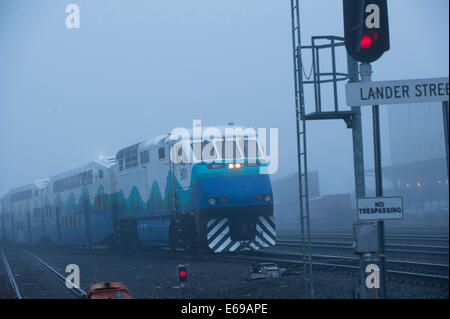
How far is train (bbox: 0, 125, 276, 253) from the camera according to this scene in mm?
17375

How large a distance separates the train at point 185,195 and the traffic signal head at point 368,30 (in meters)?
10.2

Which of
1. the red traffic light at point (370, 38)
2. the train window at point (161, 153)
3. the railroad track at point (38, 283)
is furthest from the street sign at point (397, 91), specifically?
the train window at point (161, 153)

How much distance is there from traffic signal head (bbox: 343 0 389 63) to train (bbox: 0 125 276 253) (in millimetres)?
10246

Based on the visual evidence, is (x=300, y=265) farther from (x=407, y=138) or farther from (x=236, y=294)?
(x=407, y=138)

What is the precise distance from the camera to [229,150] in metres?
17.8

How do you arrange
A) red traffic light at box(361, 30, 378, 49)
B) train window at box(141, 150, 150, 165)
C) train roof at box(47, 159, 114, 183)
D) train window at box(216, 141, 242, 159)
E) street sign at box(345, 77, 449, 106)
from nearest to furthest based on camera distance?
street sign at box(345, 77, 449, 106)
red traffic light at box(361, 30, 378, 49)
train window at box(216, 141, 242, 159)
train window at box(141, 150, 150, 165)
train roof at box(47, 159, 114, 183)

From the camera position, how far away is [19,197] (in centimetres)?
4069

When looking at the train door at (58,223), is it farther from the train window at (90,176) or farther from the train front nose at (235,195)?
the train front nose at (235,195)

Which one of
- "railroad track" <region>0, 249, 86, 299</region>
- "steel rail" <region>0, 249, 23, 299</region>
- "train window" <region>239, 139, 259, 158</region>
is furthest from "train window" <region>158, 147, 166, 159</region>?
"steel rail" <region>0, 249, 23, 299</region>

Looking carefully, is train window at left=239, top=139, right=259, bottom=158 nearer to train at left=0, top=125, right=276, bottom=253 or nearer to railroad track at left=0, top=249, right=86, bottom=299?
train at left=0, top=125, right=276, bottom=253

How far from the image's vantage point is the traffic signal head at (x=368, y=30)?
24.2 ft

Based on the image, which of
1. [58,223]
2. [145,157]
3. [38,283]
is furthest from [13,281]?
[58,223]

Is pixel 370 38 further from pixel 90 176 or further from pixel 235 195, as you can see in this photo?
pixel 90 176

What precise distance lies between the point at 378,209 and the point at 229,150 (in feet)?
34.2
